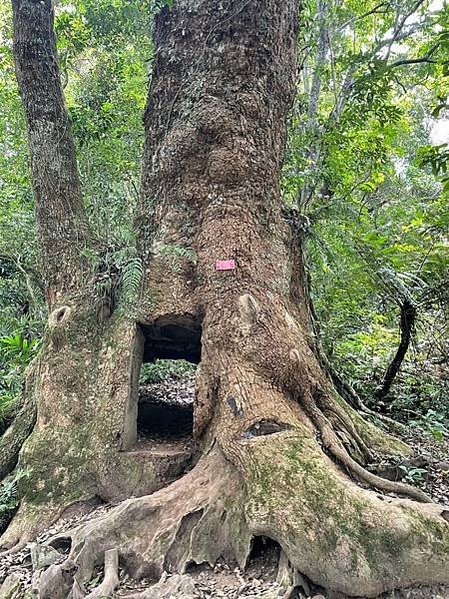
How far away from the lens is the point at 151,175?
5.59 m

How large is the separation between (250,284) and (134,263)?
1.11 metres

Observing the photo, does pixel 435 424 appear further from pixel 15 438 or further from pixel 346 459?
pixel 15 438

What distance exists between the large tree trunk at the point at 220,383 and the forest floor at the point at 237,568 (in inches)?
3.6

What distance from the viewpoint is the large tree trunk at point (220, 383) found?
3.36 metres

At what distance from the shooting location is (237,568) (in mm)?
3465

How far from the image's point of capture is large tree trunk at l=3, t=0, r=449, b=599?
3.36m

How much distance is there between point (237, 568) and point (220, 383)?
143 cm

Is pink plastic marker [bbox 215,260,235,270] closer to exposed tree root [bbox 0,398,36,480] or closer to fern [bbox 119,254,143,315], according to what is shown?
fern [bbox 119,254,143,315]

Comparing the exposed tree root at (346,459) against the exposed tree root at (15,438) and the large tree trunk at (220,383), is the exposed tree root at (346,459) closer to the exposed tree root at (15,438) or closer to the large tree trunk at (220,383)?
the large tree trunk at (220,383)

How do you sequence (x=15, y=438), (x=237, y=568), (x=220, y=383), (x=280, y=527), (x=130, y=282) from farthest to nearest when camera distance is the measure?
(x=15, y=438), (x=130, y=282), (x=220, y=383), (x=237, y=568), (x=280, y=527)

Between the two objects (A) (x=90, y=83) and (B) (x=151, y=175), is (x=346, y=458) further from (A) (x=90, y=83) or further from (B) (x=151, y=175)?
(A) (x=90, y=83)

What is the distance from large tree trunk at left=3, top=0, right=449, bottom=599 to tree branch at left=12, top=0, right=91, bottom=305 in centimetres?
27

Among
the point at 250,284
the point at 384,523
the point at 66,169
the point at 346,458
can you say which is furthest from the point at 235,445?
the point at 66,169

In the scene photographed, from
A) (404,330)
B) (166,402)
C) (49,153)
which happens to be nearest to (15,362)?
(166,402)
